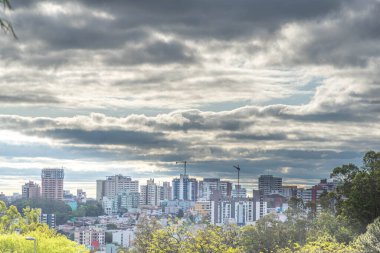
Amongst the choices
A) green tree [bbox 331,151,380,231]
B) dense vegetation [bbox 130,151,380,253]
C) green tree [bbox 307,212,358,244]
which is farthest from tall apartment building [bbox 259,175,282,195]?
green tree [bbox 331,151,380,231]

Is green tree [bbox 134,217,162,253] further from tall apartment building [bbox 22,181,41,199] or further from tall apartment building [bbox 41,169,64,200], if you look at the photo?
tall apartment building [bbox 41,169,64,200]

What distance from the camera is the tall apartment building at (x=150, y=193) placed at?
189762 mm

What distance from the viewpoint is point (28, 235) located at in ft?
107

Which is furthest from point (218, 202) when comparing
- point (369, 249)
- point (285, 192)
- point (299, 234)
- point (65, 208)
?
point (369, 249)

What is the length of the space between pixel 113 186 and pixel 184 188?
18100mm

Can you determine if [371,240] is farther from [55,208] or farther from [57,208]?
[57,208]

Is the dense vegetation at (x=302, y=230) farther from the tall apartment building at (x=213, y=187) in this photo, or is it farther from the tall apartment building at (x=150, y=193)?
the tall apartment building at (x=150, y=193)

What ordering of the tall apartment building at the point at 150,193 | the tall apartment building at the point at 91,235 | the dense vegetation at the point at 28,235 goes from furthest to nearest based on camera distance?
1. the tall apartment building at the point at 150,193
2. the tall apartment building at the point at 91,235
3. the dense vegetation at the point at 28,235

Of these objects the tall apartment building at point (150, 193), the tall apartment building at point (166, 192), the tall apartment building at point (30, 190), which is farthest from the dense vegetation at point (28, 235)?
the tall apartment building at point (166, 192)

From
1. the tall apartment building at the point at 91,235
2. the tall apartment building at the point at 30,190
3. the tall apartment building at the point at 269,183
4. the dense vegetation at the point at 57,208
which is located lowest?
the tall apartment building at the point at 91,235

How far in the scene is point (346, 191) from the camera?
131ft

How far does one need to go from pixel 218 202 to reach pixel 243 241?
342 feet

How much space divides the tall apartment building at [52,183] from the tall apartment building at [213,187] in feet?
110

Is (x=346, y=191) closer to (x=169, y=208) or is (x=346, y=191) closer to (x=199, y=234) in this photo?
(x=199, y=234)
